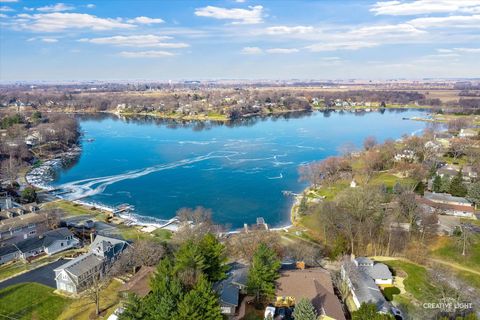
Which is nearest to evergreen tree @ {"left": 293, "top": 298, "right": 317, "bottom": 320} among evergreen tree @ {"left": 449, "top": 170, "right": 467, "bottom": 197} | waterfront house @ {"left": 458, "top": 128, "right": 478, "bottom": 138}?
evergreen tree @ {"left": 449, "top": 170, "right": 467, "bottom": 197}

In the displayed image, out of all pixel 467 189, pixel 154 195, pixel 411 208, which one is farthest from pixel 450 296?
pixel 154 195

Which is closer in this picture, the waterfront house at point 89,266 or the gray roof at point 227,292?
the gray roof at point 227,292

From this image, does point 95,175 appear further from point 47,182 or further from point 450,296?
point 450,296

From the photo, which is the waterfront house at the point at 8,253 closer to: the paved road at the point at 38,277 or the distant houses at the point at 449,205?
the paved road at the point at 38,277

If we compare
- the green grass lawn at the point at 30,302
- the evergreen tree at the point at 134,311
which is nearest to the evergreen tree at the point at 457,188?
the evergreen tree at the point at 134,311

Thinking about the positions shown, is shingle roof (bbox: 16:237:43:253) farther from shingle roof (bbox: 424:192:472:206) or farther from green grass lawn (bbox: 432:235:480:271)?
shingle roof (bbox: 424:192:472:206)

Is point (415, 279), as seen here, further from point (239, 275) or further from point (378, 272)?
point (239, 275)

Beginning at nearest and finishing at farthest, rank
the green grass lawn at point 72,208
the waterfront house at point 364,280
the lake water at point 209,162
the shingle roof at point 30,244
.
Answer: the waterfront house at point 364,280, the shingle roof at point 30,244, the green grass lawn at point 72,208, the lake water at point 209,162
